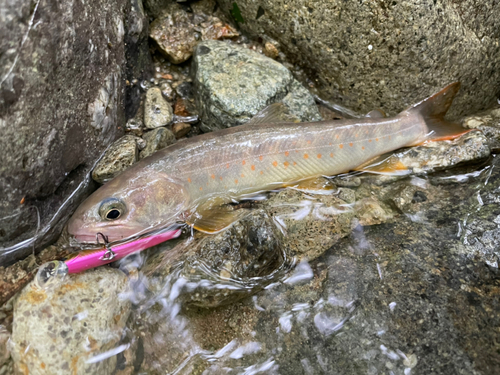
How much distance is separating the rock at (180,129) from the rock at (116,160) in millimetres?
629

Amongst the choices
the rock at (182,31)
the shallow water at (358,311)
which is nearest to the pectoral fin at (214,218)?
the shallow water at (358,311)

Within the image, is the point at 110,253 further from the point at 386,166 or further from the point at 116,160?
the point at 386,166

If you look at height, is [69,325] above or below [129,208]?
below

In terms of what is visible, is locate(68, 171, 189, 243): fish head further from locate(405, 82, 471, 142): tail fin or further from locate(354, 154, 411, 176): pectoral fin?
locate(405, 82, 471, 142): tail fin

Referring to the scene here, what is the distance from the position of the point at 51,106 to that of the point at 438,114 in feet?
13.4

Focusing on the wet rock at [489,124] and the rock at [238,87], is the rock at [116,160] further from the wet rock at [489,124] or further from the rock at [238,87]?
the wet rock at [489,124]

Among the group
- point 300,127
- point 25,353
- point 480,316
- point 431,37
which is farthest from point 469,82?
point 25,353

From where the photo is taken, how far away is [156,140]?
4117 mm

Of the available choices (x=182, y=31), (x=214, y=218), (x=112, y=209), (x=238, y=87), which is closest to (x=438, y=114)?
(x=238, y=87)

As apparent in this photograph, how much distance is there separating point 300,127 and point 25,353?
10.5 ft

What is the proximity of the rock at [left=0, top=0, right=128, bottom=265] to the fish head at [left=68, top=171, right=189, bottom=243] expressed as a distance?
343 millimetres

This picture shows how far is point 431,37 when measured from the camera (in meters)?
4.09

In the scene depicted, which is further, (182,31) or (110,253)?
(182,31)

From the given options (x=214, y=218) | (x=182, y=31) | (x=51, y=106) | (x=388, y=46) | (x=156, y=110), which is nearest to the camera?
(x=51, y=106)
